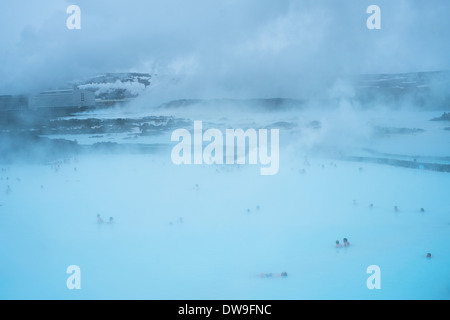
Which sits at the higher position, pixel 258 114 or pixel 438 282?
pixel 258 114

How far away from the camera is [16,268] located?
2.96m

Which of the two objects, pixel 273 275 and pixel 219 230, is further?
pixel 219 230

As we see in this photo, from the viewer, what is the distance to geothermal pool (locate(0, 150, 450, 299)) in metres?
2.79

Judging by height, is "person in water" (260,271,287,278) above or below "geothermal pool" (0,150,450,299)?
below

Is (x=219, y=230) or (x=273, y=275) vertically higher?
(x=219, y=230)

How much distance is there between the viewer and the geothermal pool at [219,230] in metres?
2.79

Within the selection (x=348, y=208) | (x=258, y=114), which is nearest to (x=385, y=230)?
(x=348, y=208)

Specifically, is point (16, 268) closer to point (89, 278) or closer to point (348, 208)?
point (89, 278)

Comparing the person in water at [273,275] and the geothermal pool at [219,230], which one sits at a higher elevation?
the geothermal pool at [219,230]

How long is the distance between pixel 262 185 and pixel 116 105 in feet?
6.48

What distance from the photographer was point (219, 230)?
12.2ft

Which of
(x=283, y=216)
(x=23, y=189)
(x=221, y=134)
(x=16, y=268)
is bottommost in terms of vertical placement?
(x=16, y=268)
